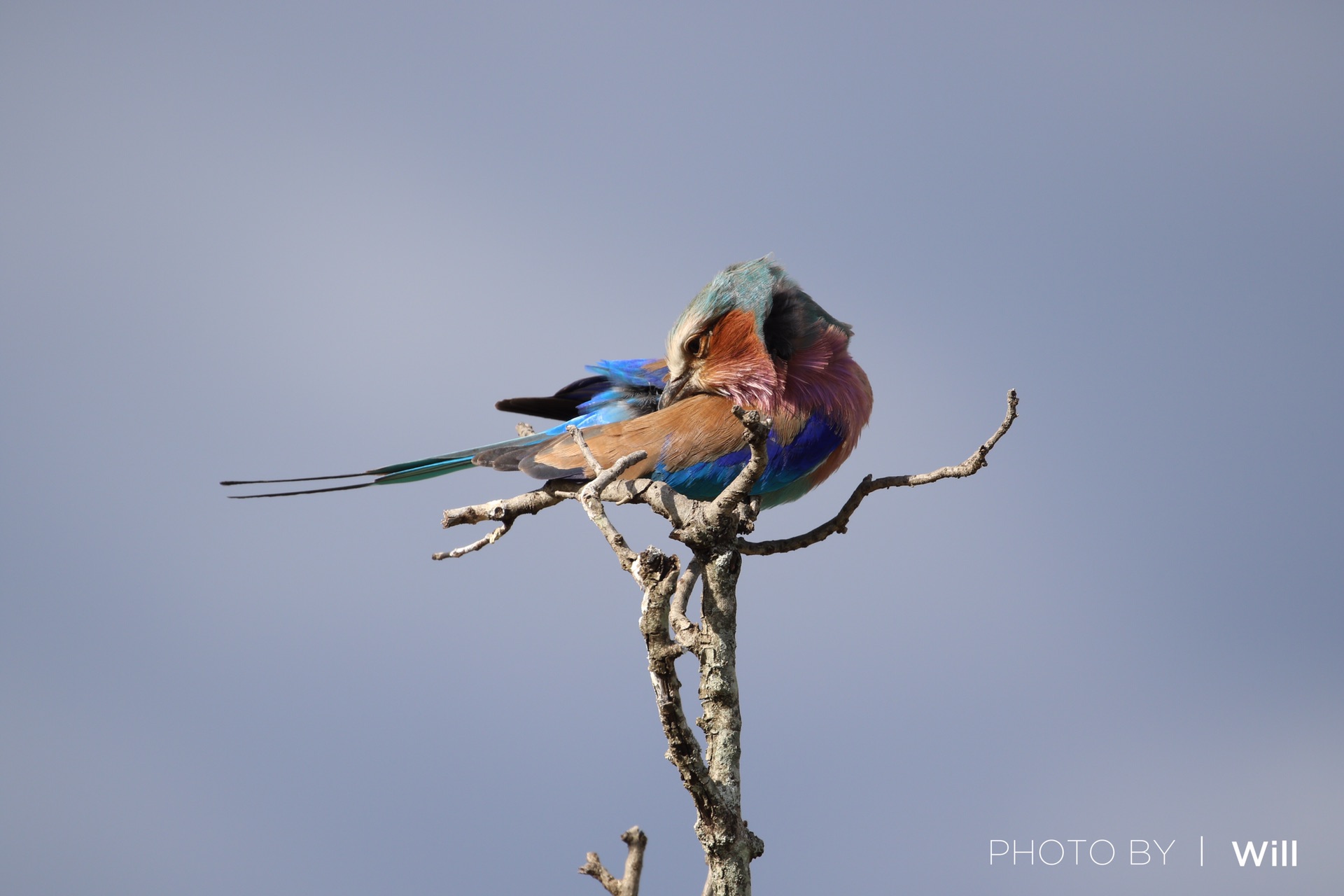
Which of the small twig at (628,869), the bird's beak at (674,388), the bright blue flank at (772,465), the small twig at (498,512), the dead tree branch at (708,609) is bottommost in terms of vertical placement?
the small twig at (628,869)

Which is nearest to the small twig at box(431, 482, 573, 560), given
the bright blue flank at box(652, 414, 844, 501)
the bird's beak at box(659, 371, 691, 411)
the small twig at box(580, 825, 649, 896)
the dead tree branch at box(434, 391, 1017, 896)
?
the dead tree branch at box(434, 391, 1017, 896)

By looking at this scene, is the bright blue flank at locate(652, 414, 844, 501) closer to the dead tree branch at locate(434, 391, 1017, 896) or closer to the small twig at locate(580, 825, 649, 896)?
the dead tree branch at locate(434, 391, 1017, 896)

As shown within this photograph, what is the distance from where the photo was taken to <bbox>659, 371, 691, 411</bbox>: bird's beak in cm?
347

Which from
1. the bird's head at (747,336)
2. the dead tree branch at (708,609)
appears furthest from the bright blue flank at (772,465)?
the dead tree branch at (708,609)

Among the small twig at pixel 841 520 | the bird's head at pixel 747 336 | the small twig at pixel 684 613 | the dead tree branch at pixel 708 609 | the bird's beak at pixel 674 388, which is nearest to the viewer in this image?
the dead tree branch at pixel 708 609

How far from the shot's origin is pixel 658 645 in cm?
230

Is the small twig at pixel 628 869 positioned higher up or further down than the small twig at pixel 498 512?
further down

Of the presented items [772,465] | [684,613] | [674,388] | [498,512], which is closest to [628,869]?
[684,613]

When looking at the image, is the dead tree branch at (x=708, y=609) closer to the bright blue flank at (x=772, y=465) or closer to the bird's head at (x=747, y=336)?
the bright blue flank at (x=772, y=465)

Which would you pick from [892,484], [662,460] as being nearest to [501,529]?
[662,460]

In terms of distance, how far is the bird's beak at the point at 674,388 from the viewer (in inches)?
137

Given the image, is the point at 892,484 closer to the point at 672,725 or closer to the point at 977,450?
the point at 977,450

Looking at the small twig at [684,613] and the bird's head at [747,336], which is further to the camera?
the bird's head at [747,336]

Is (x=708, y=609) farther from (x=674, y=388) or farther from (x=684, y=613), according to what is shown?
(x=674, y=388)
